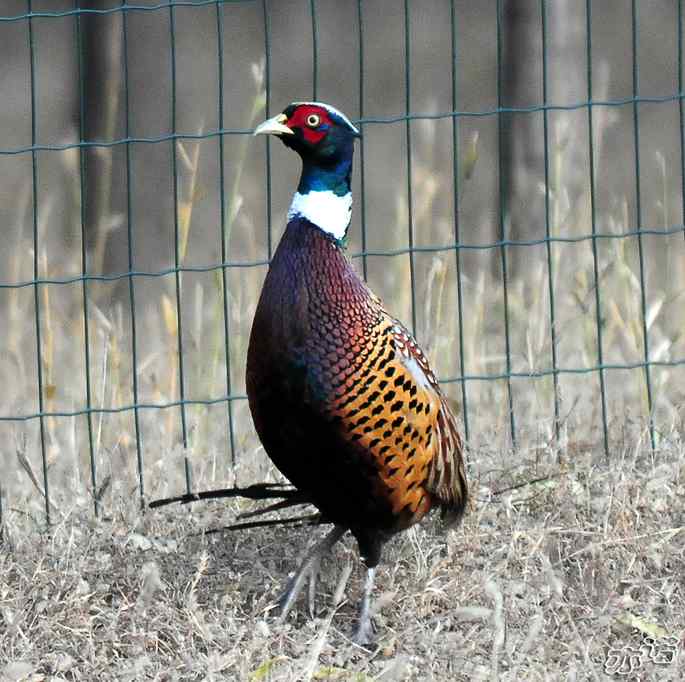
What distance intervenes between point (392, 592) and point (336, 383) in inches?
25.6

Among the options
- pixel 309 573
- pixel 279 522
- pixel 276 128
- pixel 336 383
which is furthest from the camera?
pixel 279 522

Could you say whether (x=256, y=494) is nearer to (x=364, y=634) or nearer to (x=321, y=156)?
(x=364, y=634)

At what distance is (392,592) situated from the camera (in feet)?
14.2

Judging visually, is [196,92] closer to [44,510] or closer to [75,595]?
[44,510]

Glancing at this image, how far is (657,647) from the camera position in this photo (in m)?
4.18

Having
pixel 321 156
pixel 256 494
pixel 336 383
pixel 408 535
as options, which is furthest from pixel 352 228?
pixel 336 383

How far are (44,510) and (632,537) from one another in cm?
191

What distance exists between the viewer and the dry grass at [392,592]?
408 centimetres

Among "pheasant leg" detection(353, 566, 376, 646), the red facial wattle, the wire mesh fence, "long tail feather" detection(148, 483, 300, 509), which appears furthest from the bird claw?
the red facial wattle

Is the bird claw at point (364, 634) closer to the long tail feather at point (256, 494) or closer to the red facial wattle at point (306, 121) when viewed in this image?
the long tail feather at point (256, 494)

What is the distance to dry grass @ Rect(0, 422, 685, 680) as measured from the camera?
161 inches

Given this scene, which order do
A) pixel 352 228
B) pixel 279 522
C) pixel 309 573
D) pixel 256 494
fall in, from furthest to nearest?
pixel 352 228 < pixel 279 522 < pixel 256 494 < pixel 309 573

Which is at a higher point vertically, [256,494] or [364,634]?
[256,494]

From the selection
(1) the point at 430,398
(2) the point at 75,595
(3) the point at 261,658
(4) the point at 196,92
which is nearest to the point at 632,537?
(1) the point at 430,398
